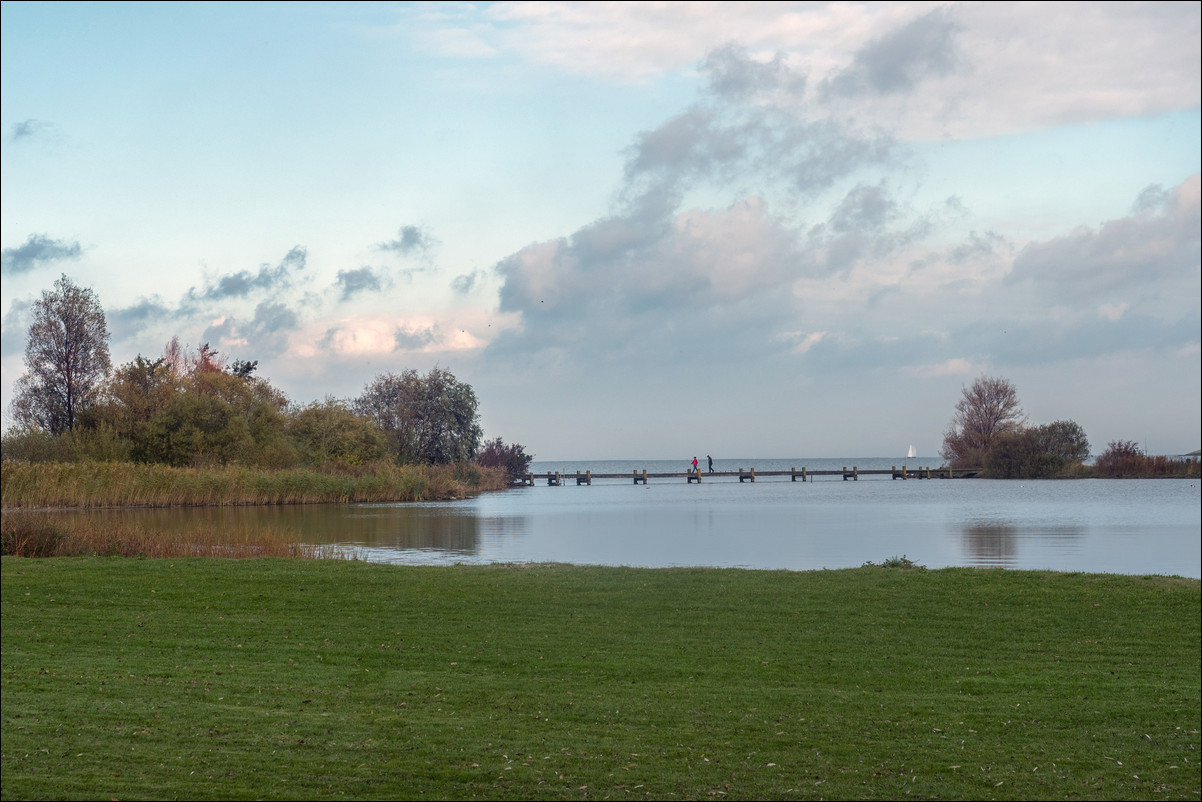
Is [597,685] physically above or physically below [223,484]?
below

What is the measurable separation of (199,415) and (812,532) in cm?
1961

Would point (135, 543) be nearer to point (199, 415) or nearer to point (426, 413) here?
point (199, 415)

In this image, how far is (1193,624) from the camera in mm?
10148

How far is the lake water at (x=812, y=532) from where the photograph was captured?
11484 millimetres

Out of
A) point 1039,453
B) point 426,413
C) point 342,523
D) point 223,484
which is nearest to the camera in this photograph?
point 1039,453

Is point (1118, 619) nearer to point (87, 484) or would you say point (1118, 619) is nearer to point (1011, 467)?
point (1011, 467)

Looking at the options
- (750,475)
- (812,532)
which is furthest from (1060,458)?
(750,475)

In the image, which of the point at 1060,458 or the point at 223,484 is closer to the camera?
the point at 1060,458

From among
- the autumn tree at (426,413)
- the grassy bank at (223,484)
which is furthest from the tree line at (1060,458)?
the autumn tree at (426,413)

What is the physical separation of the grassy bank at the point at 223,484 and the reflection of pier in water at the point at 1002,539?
12.6 m

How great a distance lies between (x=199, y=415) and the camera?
96.7 ft

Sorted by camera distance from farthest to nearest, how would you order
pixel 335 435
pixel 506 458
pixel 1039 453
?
pixel 506 458
pixel 335 435
pixel 1039 453

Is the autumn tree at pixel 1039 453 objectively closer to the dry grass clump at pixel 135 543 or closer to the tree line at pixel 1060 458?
the tree line at pixel 1060 458

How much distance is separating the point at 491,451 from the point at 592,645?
57.6 meters
